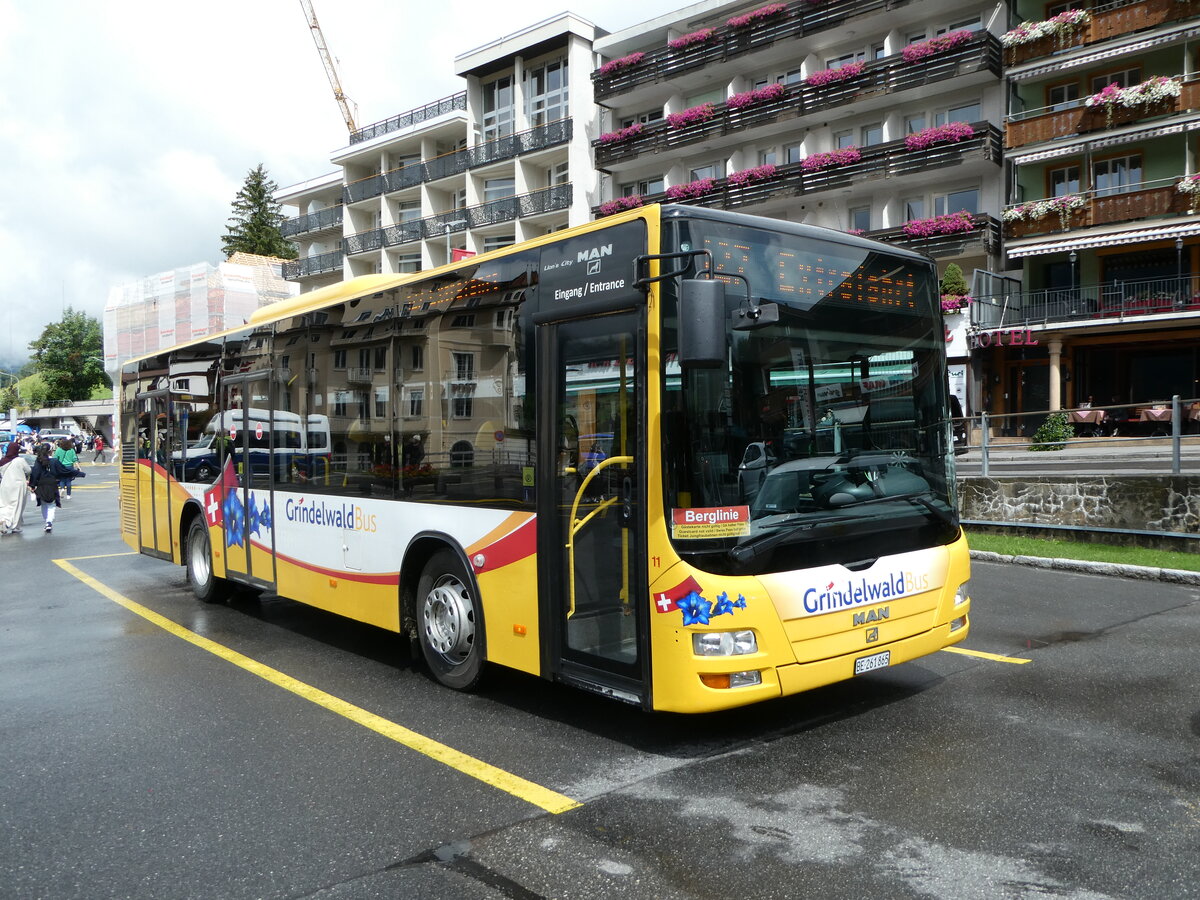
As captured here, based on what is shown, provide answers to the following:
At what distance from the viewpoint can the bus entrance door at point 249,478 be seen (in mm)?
8641

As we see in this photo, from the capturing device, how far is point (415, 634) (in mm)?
6906

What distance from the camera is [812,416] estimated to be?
5.10 m

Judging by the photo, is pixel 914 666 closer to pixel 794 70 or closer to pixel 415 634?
pixel 415 634

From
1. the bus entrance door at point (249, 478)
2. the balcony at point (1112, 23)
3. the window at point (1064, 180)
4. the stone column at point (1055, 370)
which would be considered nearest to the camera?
the bus entrance door at point (249, 478)

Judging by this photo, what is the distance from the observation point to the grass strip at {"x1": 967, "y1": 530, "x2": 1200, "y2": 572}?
36.5 feet

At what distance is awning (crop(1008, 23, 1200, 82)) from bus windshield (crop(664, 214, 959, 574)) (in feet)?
91.5

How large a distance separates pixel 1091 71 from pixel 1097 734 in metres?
31.0

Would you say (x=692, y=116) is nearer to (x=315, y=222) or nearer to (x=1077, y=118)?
(x=1077, y=118)

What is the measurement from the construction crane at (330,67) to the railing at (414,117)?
140ft

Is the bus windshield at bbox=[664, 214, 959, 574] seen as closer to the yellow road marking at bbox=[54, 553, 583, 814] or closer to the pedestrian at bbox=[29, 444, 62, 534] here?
the yellow road marking at bbox=[54, 553, 583, 814]

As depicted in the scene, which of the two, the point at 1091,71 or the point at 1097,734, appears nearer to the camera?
the point at 1097,734

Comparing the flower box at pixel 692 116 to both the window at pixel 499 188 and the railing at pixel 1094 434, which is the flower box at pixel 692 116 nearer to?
the window at pixel 499 188

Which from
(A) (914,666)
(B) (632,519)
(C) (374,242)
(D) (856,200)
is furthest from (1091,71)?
(C) (374,242)

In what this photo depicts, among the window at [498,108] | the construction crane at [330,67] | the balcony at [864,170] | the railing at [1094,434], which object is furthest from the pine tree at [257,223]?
the railing at [1094,434]
